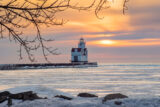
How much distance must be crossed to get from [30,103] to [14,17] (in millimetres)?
2522

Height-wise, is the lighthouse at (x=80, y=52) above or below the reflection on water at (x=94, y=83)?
above

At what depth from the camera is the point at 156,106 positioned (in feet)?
24.1

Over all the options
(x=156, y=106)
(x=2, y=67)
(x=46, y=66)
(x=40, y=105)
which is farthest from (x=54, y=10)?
(x=46, y=66)

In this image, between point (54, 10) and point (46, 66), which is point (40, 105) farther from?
point (46, 66)

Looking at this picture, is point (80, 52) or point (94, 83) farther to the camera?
point (80, 52)

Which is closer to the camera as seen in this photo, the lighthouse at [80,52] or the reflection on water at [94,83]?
the reflection on water at [94,83]

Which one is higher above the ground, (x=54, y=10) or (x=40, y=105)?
(x=54, y=10)

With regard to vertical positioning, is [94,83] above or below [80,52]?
below

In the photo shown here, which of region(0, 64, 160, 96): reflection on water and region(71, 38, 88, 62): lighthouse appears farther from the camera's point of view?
region(71, 38, 88, 62): lighthouse

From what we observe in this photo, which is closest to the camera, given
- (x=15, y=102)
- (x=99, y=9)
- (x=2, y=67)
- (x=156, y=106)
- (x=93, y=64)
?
(x=99, y=9)

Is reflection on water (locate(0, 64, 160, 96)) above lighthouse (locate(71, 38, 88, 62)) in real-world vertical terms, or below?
below

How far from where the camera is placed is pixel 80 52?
307 ft

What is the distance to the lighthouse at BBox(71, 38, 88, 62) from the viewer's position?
9390 cm

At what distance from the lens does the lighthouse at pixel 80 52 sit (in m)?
93.9
